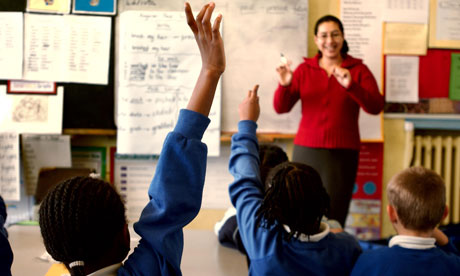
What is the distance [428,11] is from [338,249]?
2.21 meters

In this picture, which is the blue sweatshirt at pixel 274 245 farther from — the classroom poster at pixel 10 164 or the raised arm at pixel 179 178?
the classroom poster at pixel 10 164

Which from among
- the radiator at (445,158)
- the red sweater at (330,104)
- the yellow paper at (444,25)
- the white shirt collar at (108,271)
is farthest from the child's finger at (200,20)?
the yellow paper at (444,25)

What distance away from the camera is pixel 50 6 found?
9.02 ft

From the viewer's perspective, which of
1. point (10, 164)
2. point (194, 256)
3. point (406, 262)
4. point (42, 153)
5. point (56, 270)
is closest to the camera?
point (406, 262)

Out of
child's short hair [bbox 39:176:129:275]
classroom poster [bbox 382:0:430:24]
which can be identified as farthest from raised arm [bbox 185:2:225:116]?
classroom poster [bbox 382:0:430:24]

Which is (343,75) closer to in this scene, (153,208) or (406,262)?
(406,262)

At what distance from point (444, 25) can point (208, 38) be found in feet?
8.46

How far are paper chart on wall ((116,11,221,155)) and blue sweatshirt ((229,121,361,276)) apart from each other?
4.77 feet

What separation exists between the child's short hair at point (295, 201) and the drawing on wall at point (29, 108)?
2038 mm

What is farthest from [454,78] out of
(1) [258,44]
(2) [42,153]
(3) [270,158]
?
(2) [42,153]

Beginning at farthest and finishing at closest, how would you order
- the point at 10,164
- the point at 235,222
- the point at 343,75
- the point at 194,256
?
the point at 10,164 < the point at 343,75 < the point at 235,222 < the point at 194,256

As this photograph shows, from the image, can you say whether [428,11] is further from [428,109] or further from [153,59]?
[153,59]

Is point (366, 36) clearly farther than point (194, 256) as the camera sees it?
Yes

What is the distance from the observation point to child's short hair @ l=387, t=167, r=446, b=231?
1.28 meters
